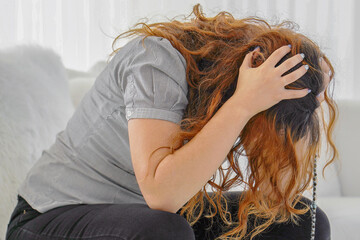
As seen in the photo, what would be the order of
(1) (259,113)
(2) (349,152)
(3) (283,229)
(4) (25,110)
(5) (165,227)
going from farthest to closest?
(2) (349,152), (4) (25,110), (3) (283,229), (1) (259,113), (5) (165,227)

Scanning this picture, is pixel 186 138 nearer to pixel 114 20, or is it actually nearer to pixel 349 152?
pixel 349 152

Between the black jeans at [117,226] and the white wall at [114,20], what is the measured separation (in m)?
1.35

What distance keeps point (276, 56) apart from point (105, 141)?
0.37 m

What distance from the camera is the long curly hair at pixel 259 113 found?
90cm

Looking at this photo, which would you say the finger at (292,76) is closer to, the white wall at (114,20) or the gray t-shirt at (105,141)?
the gray t-shirt at (105,141)

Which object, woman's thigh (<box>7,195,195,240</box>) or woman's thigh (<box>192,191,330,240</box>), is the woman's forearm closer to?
woman's thigh (<box>7,195,195,240</box>)

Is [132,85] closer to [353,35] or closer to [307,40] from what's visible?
[307,40]

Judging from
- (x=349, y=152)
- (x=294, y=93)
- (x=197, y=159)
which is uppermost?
(x=294, y=93)

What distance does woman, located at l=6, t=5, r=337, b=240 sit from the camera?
850mm

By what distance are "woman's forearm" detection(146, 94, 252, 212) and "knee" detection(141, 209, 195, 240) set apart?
31 mm

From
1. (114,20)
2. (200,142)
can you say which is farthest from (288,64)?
(114,20)

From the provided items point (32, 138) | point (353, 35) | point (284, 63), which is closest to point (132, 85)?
point (284, 63)

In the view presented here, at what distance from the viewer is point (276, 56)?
2.84ft

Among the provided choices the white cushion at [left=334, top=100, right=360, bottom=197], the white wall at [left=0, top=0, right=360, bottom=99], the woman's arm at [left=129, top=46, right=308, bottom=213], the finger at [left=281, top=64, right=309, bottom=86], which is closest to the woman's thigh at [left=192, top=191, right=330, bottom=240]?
the woman's arm at [left=129, top=46, right=308, bottom=213]
